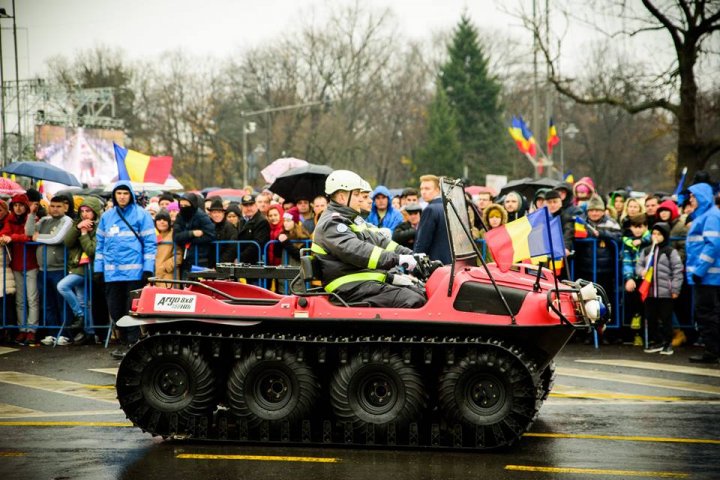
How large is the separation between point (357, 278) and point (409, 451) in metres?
1.57

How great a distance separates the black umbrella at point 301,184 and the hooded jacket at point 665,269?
5380 millimetres

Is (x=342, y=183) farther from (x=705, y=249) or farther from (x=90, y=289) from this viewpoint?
(x=90, y=289)

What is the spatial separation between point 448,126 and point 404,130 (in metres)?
3.57

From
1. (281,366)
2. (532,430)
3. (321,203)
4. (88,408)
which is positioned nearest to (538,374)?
(532,430)

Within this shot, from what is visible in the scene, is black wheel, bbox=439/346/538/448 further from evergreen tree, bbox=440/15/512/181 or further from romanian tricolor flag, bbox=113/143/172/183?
evergreen tree, bbox=440/15/512/181

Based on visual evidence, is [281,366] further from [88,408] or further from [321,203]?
[321,203]

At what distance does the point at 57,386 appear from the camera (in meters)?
10.9

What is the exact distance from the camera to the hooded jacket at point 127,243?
503 inches

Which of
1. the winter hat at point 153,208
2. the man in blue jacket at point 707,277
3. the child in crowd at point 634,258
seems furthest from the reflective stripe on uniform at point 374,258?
the winter hat at point 153,208

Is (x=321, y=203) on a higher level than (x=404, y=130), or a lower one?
lower

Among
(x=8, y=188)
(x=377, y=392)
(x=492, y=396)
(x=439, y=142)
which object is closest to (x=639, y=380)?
(x=492, y=396)

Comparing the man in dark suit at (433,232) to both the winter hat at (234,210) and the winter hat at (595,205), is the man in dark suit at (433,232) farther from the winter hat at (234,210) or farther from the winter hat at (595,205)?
the winter hat at (234,210)

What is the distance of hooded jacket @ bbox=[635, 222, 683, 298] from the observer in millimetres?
13414

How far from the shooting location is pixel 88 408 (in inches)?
378
